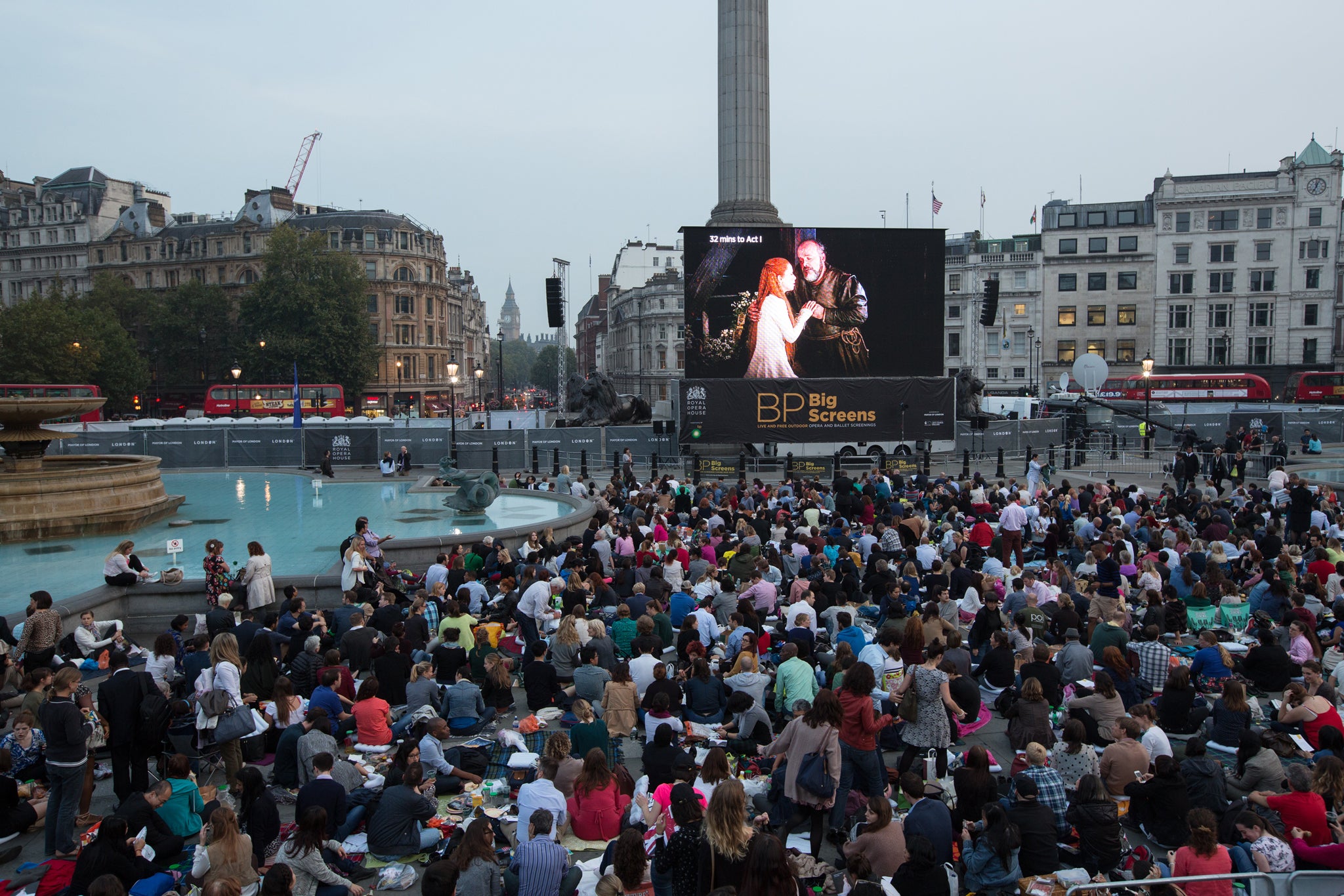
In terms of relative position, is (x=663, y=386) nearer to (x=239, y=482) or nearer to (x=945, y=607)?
(x=239, y=482)

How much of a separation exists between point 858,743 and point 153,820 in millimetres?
5693

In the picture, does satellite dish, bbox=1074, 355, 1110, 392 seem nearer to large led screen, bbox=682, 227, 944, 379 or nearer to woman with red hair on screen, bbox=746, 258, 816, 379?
large led screen, bbox=682, 227, 944, 379

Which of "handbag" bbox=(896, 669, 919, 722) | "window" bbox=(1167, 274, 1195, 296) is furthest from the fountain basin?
"window" bbox=(1167, 274, 1195, 296)

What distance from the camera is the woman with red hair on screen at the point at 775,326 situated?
33.5 metres

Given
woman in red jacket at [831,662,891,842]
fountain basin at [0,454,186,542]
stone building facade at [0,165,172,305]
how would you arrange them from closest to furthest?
1. woman in red jacket at [831,662,891,842]
2. fountain basin at [0,454,186,542]
3. stone building facade at [0,165,172,305]

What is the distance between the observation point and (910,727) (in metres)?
8.62

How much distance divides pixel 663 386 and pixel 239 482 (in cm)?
7222

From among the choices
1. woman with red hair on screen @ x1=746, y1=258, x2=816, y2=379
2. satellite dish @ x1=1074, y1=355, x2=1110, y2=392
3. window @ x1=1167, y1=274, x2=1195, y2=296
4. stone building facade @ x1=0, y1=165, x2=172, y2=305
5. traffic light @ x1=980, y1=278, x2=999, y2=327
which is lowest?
satellite dish @ x1=1074, y1=355, x2=1110, y2=392

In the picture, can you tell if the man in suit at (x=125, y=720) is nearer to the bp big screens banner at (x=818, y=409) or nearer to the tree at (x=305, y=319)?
the bp big screens banner at (x=818, y=409)

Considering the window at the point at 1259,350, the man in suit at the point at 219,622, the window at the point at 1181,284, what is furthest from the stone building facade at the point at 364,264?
the man in suit at the point at 219,622

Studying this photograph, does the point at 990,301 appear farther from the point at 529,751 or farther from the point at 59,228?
→ the point at 59,228

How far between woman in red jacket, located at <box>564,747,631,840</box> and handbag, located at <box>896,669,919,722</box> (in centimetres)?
282

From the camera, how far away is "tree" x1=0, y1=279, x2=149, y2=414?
63.1 meters

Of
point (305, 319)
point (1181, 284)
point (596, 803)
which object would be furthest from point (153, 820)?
point (1181, 284)
